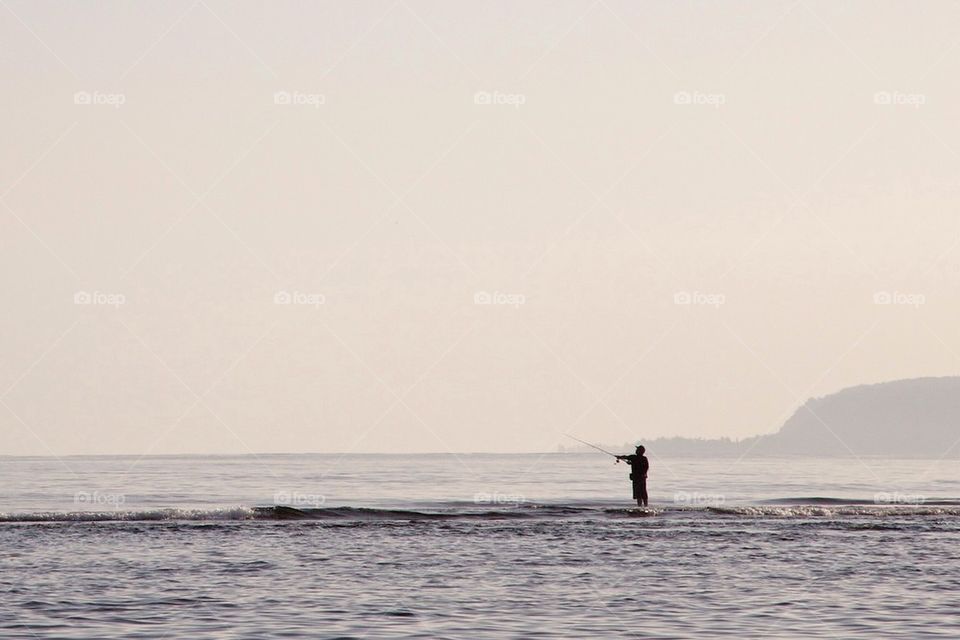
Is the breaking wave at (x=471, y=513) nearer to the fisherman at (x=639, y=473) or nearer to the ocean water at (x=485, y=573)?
the ocean water at (x=485, y=573)

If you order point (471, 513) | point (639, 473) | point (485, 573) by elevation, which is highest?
point (639, 473)

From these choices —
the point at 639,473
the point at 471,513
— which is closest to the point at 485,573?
the point at 471,513

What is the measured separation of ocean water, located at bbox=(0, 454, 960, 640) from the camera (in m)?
17.9

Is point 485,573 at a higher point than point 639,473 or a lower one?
lower

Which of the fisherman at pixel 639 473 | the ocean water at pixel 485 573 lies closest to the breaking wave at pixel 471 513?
the ocean water at pixel 485 573

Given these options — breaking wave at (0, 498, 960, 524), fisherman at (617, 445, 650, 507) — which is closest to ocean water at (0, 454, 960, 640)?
breaking wave at (0, 498, 960, 524)

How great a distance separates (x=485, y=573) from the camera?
23844 mm

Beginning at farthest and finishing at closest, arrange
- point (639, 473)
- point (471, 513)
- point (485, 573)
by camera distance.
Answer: point (639, 473)
point (471, 513)
point (485, 573)

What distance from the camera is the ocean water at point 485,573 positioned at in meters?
17.9

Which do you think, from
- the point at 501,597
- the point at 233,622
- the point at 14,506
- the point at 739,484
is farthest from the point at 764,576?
the point at 739,484

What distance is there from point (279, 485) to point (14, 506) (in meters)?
27.1

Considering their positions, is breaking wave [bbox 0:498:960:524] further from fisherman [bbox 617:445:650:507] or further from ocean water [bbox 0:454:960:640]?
fisherman [bbox 617:445:650:507]

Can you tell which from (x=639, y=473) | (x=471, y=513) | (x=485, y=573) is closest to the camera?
(x=485, y=573)

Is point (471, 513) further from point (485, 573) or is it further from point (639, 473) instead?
point (485, 573)
